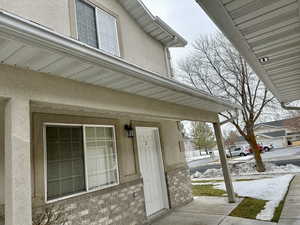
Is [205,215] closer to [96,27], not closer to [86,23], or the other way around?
[96,27]

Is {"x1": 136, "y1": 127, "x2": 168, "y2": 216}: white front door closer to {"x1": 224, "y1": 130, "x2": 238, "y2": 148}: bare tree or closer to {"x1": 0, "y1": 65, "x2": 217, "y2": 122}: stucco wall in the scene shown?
{"x1": 0, "y1": 65, "x2": 217, "y2": 122}: stucco wall

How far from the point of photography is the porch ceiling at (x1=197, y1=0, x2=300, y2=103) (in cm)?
185

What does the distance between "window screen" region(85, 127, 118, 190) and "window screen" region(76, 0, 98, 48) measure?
2.54 m

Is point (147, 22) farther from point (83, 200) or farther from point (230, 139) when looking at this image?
point (230, 139)

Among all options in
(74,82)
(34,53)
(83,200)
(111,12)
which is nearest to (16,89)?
(34,53)

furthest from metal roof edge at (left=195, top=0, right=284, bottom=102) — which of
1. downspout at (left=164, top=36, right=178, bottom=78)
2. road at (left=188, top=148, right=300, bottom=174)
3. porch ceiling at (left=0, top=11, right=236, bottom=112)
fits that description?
road at (left=188, top=148, right=300, bottom=174)

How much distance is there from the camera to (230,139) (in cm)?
3416

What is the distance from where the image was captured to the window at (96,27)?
5.89m

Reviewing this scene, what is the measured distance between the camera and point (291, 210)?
219 inches

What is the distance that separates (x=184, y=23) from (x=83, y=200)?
14842 mm

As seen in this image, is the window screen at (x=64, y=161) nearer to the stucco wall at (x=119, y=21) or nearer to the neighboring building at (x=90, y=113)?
Answer: the neighboring building at (x=90, y=113)

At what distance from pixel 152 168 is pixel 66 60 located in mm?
4850

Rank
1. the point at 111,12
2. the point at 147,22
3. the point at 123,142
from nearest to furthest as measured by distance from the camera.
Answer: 1. the point at 123,142
2. the point at 111,12
3. the point at 147,22

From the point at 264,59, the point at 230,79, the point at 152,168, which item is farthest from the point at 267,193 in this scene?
the point at 230,79
